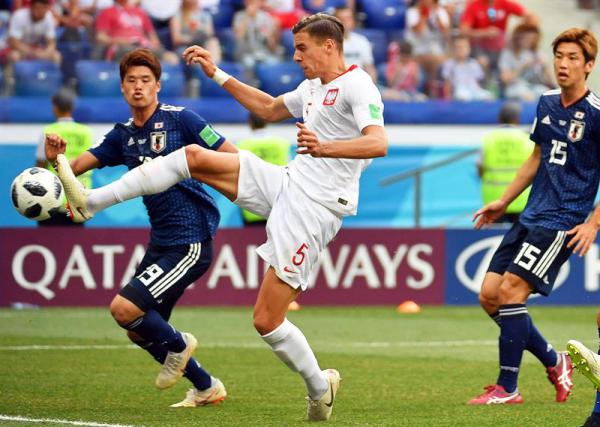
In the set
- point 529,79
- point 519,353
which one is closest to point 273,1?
point 529,79

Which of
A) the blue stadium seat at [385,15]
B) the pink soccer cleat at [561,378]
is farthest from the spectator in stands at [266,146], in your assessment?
the pink soccer cleat at [561,378]

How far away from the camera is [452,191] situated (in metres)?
16.1

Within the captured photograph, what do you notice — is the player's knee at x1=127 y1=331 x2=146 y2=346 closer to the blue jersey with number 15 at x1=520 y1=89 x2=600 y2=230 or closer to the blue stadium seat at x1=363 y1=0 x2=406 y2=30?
the blue jersey with number 15 at x1=520 y1=89 x2=600 y2=230

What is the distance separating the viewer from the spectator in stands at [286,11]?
17.8 meters

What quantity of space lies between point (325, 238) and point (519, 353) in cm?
169

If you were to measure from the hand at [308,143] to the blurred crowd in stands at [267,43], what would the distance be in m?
10.6

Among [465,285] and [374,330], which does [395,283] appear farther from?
[374,330]

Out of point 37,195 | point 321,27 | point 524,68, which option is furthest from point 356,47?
point 37,195

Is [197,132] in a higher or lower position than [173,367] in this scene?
higher

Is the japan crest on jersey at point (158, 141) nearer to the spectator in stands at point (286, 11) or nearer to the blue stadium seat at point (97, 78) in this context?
the blue stadium seat at point (97, 78)

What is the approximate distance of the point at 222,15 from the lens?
698 inches

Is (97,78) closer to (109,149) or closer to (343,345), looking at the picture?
(343,345)

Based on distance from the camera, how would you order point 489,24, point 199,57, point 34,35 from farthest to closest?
point 489,24 < point 34,35 < point 199,57

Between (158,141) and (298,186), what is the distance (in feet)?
3.96
